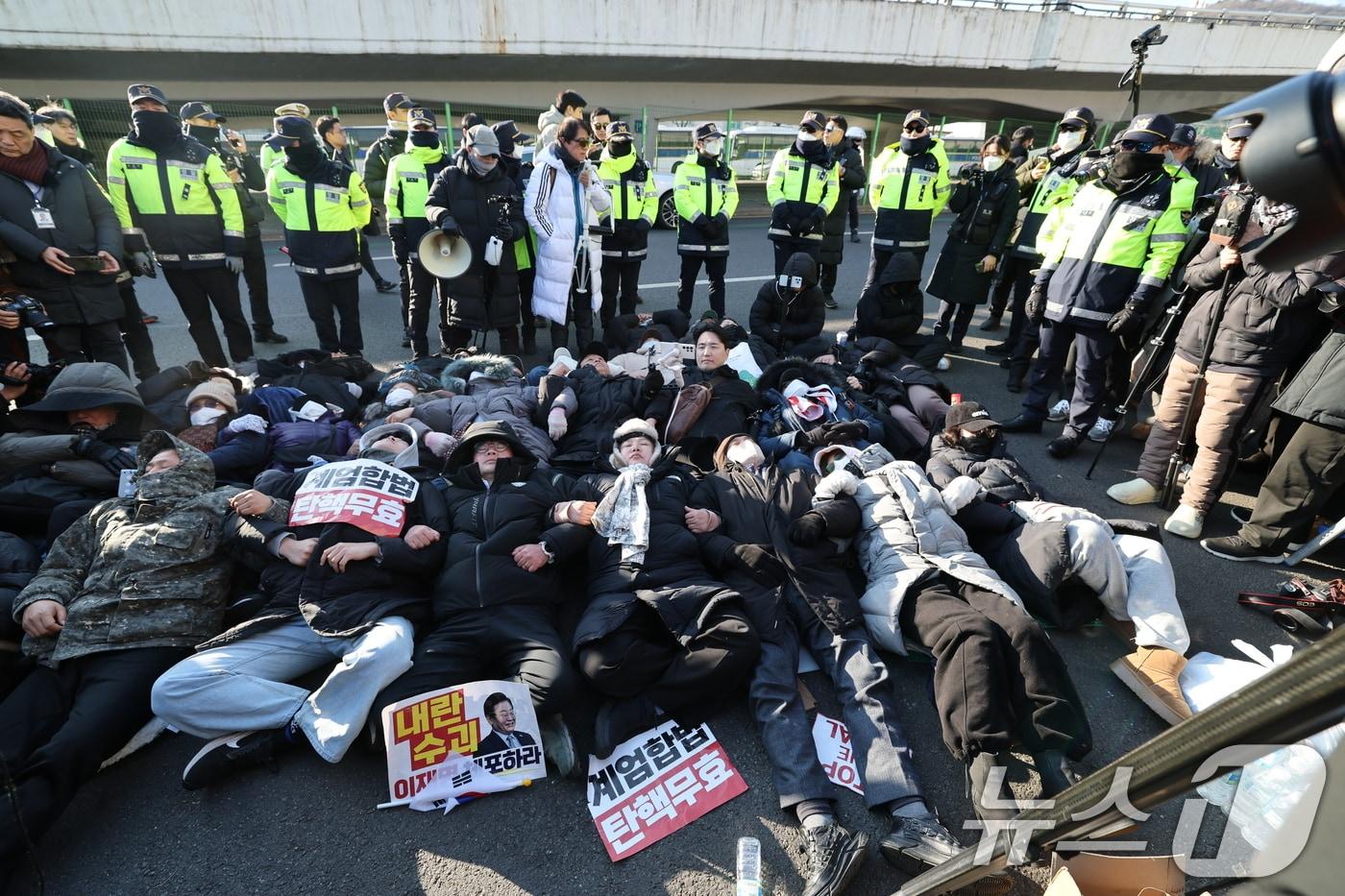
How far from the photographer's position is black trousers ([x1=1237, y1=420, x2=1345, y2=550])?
3.41 m

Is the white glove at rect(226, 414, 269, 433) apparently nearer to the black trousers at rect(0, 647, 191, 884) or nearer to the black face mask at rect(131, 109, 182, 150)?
the black trousers at rect(0, 647, 191, 884)

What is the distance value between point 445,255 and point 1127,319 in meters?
5.38

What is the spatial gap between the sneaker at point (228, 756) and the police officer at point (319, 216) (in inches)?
176

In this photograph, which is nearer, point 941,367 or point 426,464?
point 426,464

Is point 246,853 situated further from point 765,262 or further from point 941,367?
point 765,262

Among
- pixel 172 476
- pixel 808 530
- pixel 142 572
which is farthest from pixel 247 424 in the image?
pixel 808 530

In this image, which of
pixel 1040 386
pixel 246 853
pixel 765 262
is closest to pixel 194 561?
pixel 246 853

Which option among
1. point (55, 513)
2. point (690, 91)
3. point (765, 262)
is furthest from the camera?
point (690, 91)

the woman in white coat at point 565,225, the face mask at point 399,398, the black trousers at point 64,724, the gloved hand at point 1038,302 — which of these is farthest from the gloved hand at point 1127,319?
the black trousers at point 64,724

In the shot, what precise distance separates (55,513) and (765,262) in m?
9.16

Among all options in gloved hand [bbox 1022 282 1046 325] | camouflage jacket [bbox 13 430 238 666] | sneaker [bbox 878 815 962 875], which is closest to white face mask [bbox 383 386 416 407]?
camouflage jacket [bbox 13 430 238 666]

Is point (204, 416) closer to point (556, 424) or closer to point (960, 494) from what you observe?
point (556, 424)

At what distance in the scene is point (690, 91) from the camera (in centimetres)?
1700

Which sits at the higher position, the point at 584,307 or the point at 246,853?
the point at 584,307
